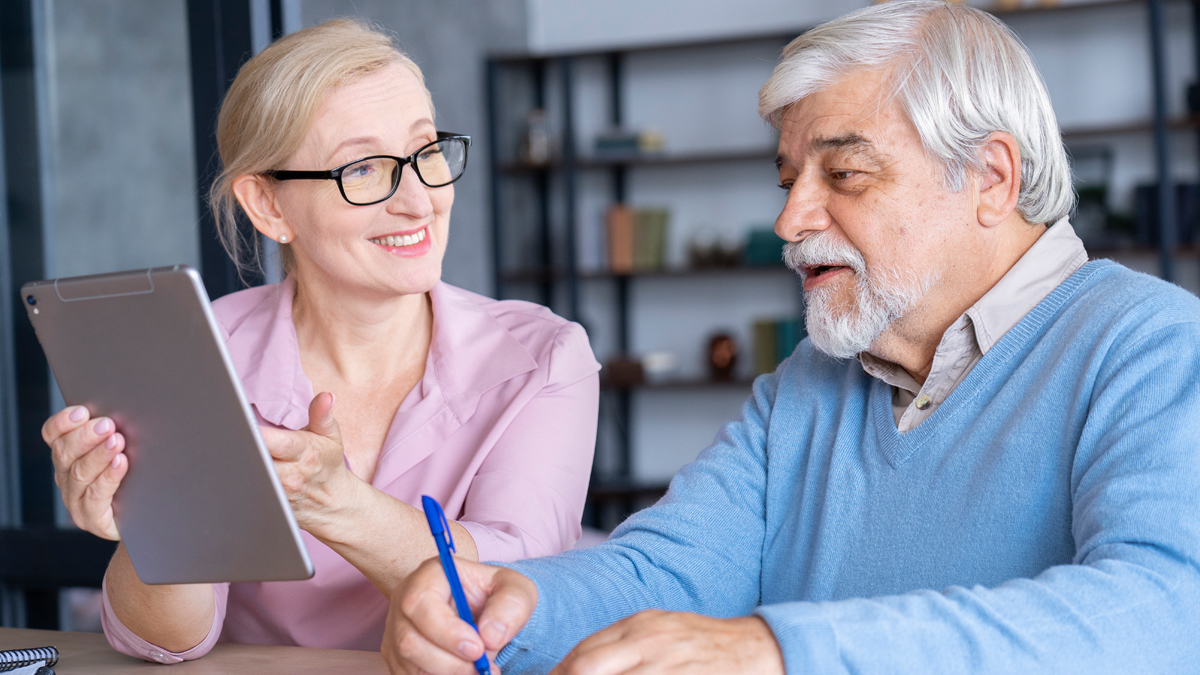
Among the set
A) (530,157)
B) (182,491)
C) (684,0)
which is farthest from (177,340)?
(684,0)

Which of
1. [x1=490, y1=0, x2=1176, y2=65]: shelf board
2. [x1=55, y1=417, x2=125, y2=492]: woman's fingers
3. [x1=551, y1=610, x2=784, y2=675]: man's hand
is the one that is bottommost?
[x1=551, y1=610, x2=784, y2=675]: man's hand

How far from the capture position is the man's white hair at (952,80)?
3.90 feet

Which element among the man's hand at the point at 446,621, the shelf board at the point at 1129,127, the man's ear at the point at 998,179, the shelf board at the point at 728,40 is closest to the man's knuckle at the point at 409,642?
the man's hand at the point at 446,621

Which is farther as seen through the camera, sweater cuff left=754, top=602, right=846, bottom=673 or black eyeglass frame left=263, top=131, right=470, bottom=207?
black eyeglass frame left=263, top=131, right=470, bottom=207

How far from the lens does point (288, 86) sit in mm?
1469

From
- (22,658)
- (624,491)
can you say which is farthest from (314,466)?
(624,491)

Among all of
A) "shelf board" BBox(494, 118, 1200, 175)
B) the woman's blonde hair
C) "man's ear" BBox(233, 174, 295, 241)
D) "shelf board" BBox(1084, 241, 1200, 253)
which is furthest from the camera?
"shelf board" BBox(494, 118, 1200, 175)

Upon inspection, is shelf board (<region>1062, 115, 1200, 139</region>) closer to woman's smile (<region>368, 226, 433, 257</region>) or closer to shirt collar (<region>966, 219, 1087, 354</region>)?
shirt collar (<region>966, 219, 1087, 354</region>)

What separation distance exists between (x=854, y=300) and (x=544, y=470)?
46 cm

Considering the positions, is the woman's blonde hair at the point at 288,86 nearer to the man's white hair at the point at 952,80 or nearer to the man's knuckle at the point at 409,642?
the man's white hair at the point at 952,80

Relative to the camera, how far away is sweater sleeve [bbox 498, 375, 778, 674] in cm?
103

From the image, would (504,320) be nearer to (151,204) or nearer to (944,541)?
(944,541)

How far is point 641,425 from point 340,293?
340 centimetres

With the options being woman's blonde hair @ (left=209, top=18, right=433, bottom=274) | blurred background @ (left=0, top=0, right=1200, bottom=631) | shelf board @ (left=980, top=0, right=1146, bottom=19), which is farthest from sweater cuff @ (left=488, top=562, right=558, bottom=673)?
shelf board @ (left=980, top=0, right=1146, bottom=19)
